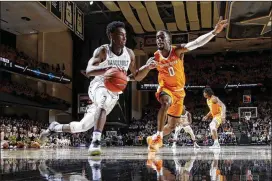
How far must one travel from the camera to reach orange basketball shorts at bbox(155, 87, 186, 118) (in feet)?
15.8

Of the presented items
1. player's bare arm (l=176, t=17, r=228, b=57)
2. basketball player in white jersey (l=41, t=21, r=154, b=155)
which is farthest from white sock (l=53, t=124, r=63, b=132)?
player's bare arm (l=176, t=17, r=228, b=57)

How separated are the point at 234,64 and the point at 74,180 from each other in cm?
2638

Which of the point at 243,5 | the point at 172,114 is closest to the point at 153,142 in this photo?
the point at 172,114

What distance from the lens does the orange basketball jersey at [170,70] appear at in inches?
188

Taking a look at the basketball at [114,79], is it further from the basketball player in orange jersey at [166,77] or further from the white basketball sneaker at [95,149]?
the basketball player in orange jersey at [166,77]

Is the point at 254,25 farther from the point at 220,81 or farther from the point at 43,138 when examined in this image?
the point at 43,138

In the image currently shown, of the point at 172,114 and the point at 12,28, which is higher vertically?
the point at 12,28

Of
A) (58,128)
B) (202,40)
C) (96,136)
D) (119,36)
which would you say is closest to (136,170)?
(96,136)

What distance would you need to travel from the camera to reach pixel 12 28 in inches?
697

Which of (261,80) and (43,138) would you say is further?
(261,80)

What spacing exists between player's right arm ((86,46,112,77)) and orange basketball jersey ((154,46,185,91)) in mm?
1227

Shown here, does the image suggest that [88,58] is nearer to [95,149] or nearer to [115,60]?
[115,60]

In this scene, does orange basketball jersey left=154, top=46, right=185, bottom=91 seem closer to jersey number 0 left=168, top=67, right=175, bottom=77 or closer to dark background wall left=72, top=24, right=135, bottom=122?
jersey number 0 left=168, top=67, right=175, bottom=77

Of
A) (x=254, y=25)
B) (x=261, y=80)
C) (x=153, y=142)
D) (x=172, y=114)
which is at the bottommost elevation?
(x=153, y=142)
